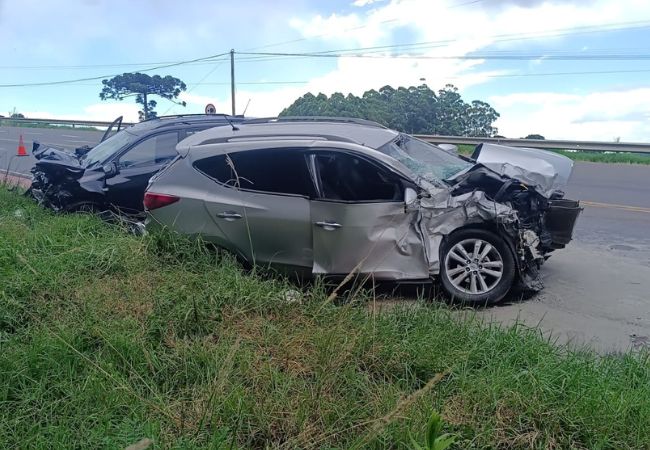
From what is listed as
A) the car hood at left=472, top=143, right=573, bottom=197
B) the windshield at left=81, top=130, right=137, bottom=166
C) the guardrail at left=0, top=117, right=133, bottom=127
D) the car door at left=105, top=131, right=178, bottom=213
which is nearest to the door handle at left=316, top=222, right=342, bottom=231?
the car hood at left=472, top=143, right=573, bottom=197

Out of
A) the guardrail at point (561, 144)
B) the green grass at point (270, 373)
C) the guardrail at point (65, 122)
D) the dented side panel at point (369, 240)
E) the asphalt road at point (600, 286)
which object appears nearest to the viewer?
the green grass at point (270, 373)

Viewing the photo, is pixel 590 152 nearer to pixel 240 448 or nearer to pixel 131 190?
pixel 131 190

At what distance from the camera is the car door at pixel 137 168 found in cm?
807

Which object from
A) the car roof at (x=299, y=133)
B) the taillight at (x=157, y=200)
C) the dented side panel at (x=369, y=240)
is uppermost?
the car roof at (x=299, y=133)

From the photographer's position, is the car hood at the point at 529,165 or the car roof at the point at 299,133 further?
the car hood at the point at 529,165

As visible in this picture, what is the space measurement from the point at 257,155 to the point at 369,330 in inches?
90.4

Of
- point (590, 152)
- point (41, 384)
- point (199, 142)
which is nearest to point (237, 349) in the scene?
point (41, 384)

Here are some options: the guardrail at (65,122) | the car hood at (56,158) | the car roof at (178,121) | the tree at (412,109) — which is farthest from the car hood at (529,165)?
the guardrail at (65,122)

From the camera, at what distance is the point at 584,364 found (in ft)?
11.7

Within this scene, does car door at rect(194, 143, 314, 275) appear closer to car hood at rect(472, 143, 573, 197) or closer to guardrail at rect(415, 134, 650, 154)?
car hood at rect(472, 143, 573, 197)

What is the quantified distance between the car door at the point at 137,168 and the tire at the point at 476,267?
4.83 m

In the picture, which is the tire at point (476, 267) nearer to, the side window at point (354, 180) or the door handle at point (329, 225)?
the side window at point (354, 180)

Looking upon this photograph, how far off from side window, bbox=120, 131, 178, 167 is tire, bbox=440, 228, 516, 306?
4.96m

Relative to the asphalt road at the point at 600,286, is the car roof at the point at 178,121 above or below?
above
